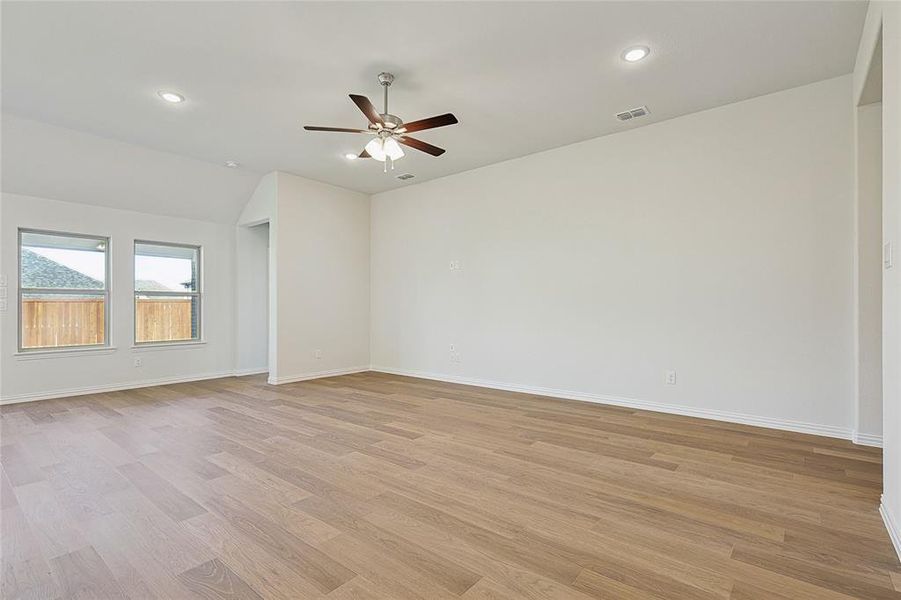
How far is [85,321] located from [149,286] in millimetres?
816

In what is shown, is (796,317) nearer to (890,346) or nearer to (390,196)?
(890,346)

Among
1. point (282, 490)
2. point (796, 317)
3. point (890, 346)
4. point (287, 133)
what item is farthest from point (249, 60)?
point (796, 317)

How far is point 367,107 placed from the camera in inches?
116

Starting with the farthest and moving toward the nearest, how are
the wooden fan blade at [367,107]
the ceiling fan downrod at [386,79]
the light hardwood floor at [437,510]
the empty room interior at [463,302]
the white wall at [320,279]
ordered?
the white wall at [320,279]
the ceiling fan downrod at [386,79]
the wooden fan blade at [367,107]
the empty room interior at [463,302]
the light hardwood floor at [437,510]

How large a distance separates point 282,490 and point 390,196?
5083 mm

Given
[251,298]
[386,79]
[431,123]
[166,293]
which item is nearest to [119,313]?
[166,293]

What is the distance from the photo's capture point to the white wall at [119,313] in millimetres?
4633

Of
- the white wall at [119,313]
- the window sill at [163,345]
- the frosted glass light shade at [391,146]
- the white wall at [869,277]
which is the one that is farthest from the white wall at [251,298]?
the white wall at [869,277]

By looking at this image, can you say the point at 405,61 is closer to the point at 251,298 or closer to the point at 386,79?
the point at 386,79

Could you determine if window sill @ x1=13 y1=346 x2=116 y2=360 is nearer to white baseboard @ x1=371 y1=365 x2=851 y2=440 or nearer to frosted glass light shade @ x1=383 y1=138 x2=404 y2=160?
white baseboard @ x1=371 y1=365 x2=851 y2=440

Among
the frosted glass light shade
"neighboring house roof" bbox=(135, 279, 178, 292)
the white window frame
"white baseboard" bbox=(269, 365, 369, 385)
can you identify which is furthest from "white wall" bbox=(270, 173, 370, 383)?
the frosted glass light shade

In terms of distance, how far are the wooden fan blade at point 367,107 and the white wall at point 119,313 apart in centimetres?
429

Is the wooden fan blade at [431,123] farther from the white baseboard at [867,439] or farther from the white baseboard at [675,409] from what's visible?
the white baseboard at [867,439]

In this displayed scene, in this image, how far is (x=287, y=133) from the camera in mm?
4391
